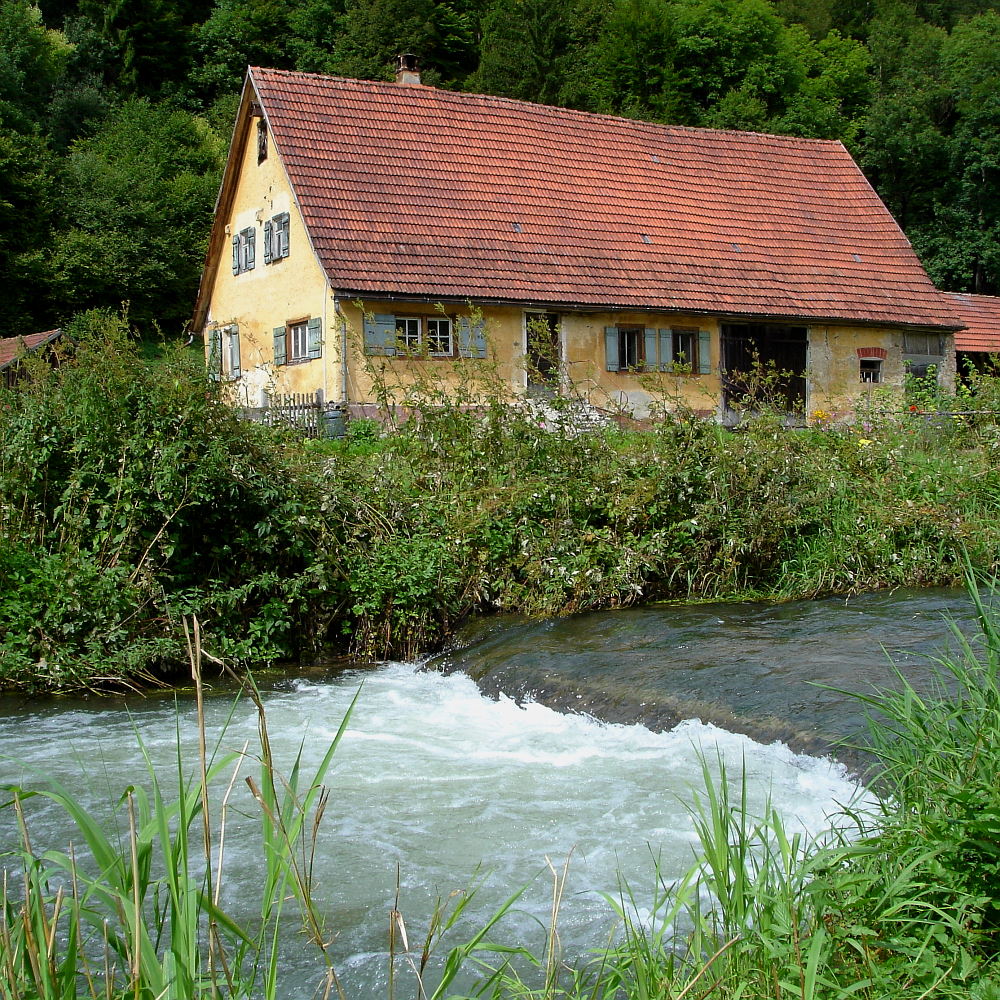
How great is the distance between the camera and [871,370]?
25266mm

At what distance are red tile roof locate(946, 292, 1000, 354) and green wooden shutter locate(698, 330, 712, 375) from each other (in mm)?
7717

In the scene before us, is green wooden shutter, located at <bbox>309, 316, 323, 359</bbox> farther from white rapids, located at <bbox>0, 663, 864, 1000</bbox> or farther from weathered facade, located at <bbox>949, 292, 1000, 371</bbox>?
weathered facade, located at <bbox>949, 292, 1000, 371</bbox>

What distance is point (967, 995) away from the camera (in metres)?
3.00

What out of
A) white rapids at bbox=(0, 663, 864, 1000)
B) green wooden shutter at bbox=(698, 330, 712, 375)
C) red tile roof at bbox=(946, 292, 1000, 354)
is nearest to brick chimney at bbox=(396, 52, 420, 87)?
green wooden shutter at bbox=(698, 330, 712, 375)

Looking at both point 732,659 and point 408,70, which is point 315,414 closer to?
point 732,659

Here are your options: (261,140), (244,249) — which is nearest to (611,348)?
(261,140)

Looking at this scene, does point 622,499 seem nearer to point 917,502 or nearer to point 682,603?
point 682,603

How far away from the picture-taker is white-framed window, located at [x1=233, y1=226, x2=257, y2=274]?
24.5 meters

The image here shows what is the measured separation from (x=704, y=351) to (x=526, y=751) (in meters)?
17.8

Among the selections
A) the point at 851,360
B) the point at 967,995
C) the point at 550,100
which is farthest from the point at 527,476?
the point at 550,100

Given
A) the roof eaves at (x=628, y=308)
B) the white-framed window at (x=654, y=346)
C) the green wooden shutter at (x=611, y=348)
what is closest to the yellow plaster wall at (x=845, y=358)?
the roof eaves at (x=628, y=308)

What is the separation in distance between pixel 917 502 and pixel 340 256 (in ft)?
39.4

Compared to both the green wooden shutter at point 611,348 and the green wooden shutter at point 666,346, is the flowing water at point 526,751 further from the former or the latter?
the green wooden shutter at point 666,346

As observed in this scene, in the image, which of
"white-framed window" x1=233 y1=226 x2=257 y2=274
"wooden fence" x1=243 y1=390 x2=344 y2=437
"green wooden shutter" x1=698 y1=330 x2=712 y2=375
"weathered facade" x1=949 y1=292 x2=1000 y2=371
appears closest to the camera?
"wooden fence" x1=243 y1=390 x2=344 y2=437
